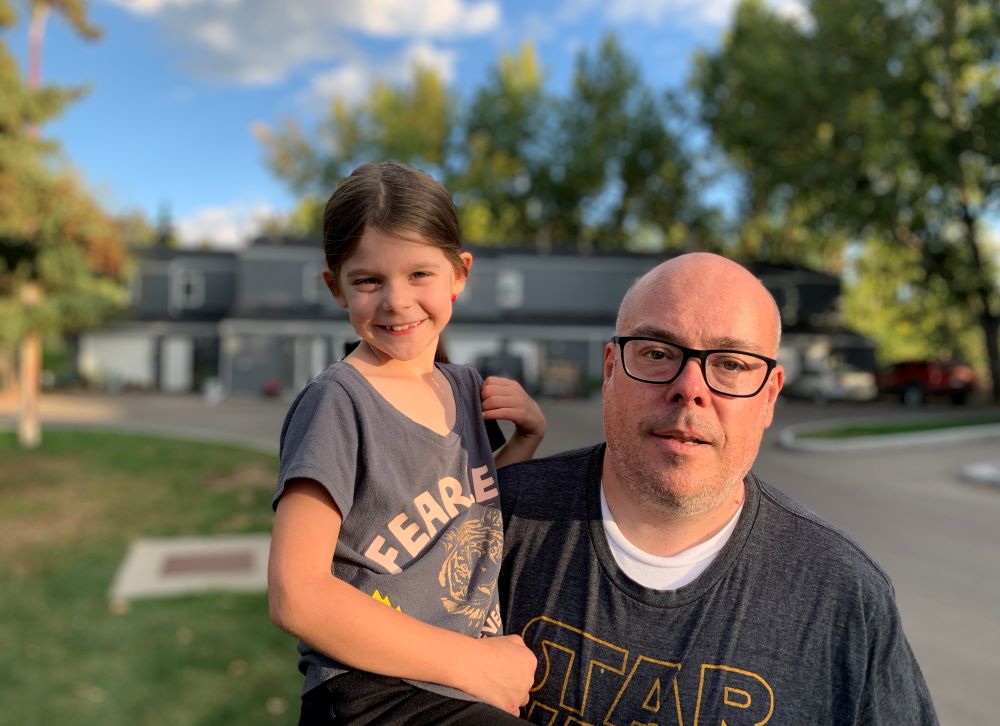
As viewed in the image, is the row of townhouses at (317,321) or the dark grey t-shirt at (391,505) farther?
the row of townhouses at (317,321)

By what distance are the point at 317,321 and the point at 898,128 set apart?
24591 mm

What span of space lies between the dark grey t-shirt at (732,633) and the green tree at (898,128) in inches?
1221

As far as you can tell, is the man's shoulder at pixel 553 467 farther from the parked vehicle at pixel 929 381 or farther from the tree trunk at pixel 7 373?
the tree trunk at pixel 7 373

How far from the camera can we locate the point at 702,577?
202 centimetres

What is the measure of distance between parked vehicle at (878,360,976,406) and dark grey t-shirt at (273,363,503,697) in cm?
3563

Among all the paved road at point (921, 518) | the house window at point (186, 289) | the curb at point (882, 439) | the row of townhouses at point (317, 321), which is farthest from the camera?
the house window at point (186, 289)

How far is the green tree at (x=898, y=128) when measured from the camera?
2997 cm

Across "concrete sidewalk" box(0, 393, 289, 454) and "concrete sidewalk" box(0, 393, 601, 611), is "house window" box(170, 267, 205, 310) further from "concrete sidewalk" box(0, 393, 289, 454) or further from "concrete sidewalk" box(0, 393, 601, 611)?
"concrete sidewalk" box(0, 393, 289, 454)

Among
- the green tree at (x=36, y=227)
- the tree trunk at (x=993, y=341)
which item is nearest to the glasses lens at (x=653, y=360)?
the green tree at (x=36, y=227)

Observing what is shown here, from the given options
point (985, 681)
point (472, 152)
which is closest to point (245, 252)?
point (472, 152)

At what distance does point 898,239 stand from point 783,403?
8329mm

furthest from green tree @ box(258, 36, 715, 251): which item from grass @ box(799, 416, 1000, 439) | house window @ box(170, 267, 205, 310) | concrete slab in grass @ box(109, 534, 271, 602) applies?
concrete slab in grass @ box(109, 534, 271, 602)

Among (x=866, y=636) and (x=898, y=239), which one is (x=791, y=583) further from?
(x=898, y=239)

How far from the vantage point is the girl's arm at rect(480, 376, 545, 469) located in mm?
2281
